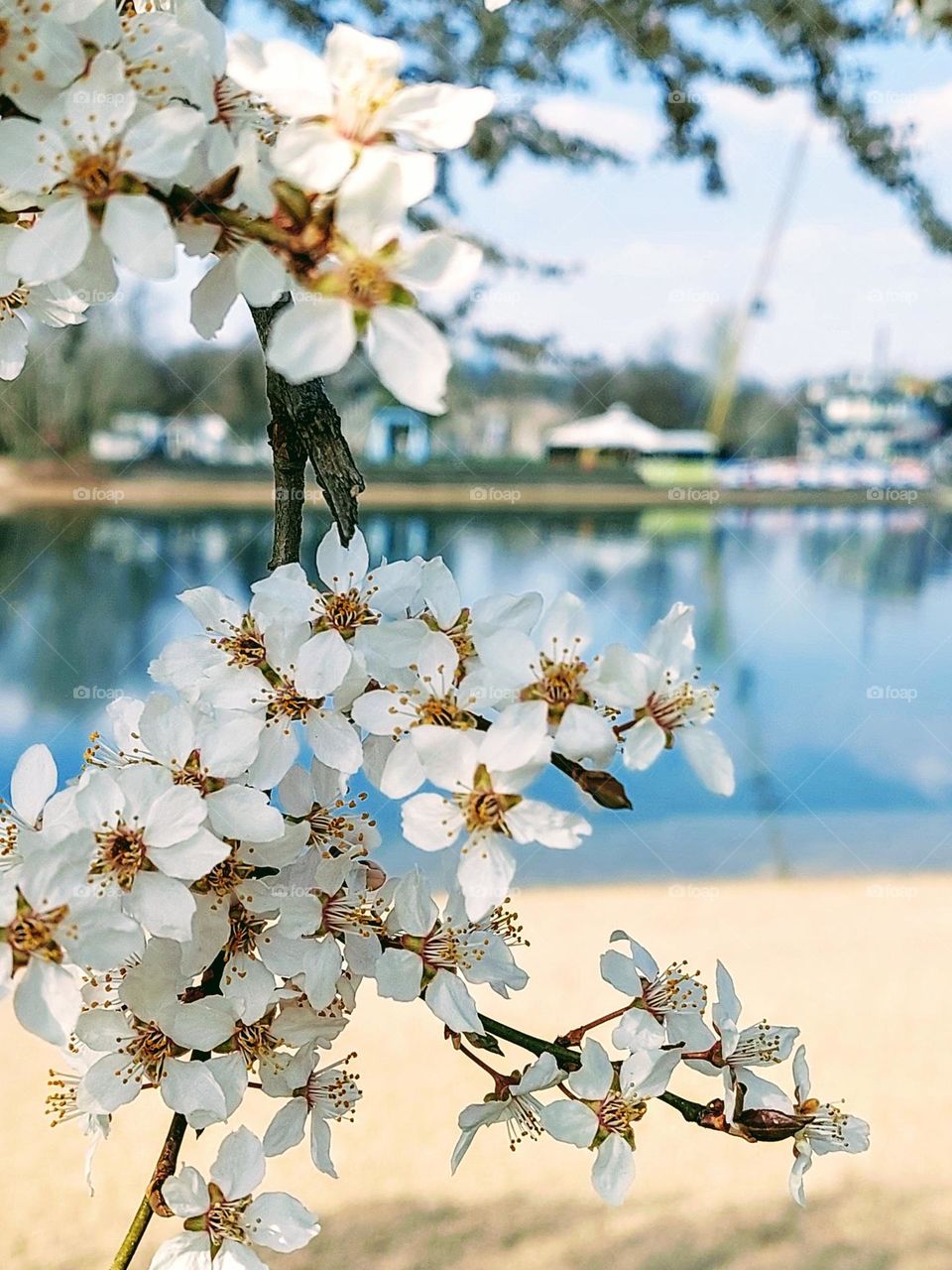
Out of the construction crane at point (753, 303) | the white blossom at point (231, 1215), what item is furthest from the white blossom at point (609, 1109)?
the construction crane at point (753, 303)

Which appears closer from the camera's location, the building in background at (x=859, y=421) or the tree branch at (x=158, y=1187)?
the tree branch at (x=158, y=1187)

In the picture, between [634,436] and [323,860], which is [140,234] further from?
[634,436]

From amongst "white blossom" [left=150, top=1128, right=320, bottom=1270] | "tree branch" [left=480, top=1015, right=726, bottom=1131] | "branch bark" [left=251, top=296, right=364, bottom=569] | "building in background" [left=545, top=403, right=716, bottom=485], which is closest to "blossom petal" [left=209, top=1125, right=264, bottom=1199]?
"white blossom" [left=150, top=1128, right=320, bottom=1270]

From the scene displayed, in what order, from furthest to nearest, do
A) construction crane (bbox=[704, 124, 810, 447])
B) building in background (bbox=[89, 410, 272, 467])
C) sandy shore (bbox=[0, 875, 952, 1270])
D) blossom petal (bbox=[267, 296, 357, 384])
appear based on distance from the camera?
construction crane (bbox=[704, 124, 810, 447])
building in background (bbox=[89, 410, 272, 467])
sandy shore (bbox=[0, 875, 952, 1270])
blossom petal (bbox=[267, 296, 357, 384])

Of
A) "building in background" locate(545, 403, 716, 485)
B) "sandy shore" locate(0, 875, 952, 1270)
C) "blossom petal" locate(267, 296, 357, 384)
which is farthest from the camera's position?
"building in background" locate(545, 403, 716, 485)

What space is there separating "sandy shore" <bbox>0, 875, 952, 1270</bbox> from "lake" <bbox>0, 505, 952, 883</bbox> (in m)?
1.35

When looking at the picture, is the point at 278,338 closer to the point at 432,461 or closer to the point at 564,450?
the point at 432,461

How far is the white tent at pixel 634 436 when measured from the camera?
4777 millimetres

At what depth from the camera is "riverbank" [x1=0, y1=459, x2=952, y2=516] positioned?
4141 millimetres

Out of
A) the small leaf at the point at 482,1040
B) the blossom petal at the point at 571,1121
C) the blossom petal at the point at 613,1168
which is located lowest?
the blossom petal at the point at 613,1168

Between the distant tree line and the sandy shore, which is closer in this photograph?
the sandy shore

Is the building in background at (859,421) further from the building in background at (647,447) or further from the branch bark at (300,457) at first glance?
the branch bark at (300,457)

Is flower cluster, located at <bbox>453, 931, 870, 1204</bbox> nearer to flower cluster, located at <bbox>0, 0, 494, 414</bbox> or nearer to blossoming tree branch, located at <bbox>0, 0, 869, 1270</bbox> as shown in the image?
blossoming tree branch, located at <bbox>0, 0, 869, 1270</bbox>

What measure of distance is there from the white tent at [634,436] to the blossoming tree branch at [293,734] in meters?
4.23
